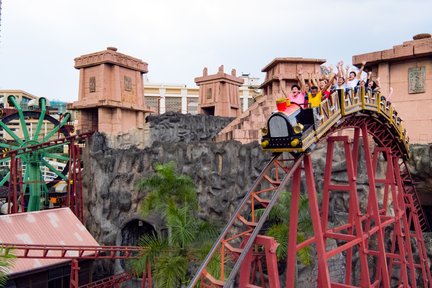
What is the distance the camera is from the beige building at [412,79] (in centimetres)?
1638

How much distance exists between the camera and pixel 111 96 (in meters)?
23.3

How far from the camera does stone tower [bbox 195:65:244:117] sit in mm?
31484

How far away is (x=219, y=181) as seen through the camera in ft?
60.5

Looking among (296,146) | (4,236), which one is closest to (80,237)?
→ (4,236)

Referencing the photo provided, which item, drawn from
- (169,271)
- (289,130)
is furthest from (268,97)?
(289,130)

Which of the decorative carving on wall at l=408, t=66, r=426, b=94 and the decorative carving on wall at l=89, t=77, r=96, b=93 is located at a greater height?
the decorative carving on wall at l=89, t=77, r=96, b=93

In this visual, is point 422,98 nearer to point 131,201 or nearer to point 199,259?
point 199,259

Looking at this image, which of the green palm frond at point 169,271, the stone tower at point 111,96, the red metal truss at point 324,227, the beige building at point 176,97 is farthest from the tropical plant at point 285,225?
the beige building at point 176,97

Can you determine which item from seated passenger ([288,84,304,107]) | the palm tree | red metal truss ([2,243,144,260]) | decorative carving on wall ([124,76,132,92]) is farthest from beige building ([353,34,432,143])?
decorative carving on wall ([124,76,132,92])

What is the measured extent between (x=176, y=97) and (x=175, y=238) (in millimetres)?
40905

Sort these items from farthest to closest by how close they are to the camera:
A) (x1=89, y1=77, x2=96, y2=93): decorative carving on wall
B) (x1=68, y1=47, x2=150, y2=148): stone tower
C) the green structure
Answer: (x1=89, y1=77, x2=96, y2=93): decorative carving on wall, (x1=68, y1=47, x2=150, y2=148): stone tower, the green structure

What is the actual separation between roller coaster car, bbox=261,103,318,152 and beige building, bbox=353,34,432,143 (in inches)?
451

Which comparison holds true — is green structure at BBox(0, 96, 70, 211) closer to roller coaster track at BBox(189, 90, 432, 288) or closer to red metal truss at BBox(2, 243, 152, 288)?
red metal truss at BBox(2, 243, 152, 288)

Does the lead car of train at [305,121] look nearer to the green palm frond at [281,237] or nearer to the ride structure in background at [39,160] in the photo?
the green palm frond at [281,237]
